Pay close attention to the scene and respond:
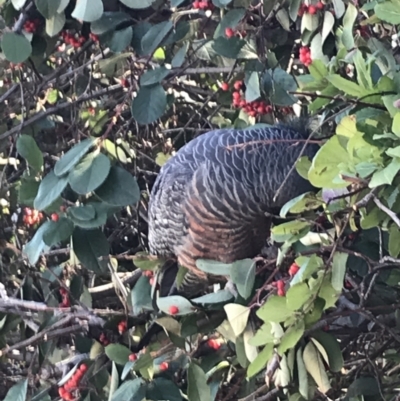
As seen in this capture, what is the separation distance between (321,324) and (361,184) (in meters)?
0.38

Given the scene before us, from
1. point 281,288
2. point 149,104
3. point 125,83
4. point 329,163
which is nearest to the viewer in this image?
point 329,163

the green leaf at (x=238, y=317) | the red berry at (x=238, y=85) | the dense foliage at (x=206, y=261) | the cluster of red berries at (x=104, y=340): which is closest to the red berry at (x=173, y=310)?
the dense foliage at (x=206, y=261)

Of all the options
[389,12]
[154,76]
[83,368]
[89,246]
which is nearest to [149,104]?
[154,76]

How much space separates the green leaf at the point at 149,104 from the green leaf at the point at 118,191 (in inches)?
6.0

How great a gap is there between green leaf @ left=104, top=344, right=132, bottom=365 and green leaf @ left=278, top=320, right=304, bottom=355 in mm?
405

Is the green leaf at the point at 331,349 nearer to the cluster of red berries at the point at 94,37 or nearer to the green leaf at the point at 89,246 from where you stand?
the green leaf at the point at 89,246

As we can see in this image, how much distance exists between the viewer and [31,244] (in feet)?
4.23

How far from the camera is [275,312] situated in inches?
35.4

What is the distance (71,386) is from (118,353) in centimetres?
12

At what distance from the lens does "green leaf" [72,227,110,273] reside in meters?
1.30

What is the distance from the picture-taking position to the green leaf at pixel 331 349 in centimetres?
111

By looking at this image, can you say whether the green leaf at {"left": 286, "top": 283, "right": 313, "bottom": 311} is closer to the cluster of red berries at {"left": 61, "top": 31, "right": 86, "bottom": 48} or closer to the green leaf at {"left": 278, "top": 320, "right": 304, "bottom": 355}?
the green leaf at {"left": 278, "top": 320, "right": 304, "bottom": 355}

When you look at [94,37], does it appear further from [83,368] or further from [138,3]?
[83,368]

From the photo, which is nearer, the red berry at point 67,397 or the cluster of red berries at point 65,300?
the red berry at point 67,397
